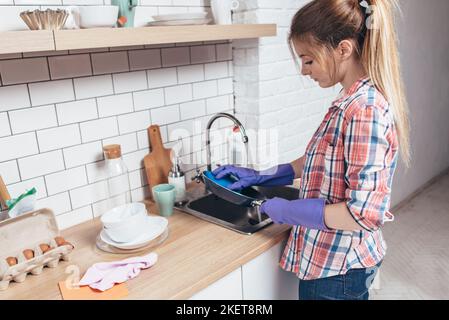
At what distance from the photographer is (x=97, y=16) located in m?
1.10

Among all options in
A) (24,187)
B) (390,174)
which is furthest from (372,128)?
(24,187)

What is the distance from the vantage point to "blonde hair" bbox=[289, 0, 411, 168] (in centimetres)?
96

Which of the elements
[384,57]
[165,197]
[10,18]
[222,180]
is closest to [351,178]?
[384,57]

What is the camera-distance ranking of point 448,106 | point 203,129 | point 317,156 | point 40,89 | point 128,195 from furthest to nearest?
1. point 448,106
2. point 203,129
3. point 128,195
4. point 40,89
5. point 317,156

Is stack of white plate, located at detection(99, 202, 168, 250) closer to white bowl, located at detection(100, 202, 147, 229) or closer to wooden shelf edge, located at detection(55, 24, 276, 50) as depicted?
white bowl, located at detection(100, 202, 147, 229)

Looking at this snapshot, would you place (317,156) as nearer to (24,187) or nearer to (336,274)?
(336,274)

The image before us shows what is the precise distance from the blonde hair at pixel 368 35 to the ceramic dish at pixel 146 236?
0.70 m

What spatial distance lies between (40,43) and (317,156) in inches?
29.7

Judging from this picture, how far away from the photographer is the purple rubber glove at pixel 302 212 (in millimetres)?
1054

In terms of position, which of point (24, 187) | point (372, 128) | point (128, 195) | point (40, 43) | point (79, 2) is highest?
point (79, 2)

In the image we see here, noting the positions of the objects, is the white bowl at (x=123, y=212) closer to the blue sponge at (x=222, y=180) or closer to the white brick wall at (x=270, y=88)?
the blue sponge at (x=222, y=180)

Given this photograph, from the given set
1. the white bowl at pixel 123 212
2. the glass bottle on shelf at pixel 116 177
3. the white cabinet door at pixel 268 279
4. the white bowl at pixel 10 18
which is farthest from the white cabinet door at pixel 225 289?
the white bowl at pixel 10 18

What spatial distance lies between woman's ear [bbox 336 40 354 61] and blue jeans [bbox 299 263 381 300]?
0.59 meters
